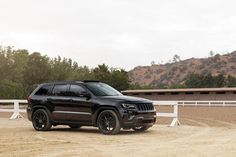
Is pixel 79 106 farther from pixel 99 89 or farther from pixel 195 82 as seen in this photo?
pixel 195 82

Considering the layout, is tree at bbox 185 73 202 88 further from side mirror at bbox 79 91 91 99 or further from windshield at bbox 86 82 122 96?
side mirror at bbox 79 91 91 99

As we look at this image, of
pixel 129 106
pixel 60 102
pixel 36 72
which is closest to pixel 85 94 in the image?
pixel 60 102

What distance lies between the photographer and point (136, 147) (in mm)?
11758

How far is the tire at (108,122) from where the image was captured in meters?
15.4

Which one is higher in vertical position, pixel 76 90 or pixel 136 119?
pixel 76 90

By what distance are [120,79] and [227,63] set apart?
52122 mm

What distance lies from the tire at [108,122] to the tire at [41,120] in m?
2.28

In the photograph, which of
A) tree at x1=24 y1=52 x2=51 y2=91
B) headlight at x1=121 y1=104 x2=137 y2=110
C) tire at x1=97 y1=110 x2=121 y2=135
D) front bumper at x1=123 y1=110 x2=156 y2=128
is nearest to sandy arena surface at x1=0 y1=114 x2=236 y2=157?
tire at x1=97 y1=110 x2=121 y2=135

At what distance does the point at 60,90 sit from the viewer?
17156mm

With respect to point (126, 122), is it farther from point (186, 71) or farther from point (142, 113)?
point (186, 71)

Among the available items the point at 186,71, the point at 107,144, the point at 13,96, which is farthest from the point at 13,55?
the point at 107,144

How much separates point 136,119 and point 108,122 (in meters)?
0.90

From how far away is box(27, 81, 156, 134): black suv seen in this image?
1553cm

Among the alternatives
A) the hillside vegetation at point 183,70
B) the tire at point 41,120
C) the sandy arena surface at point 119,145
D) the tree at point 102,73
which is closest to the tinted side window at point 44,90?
the tire at point 41,120
